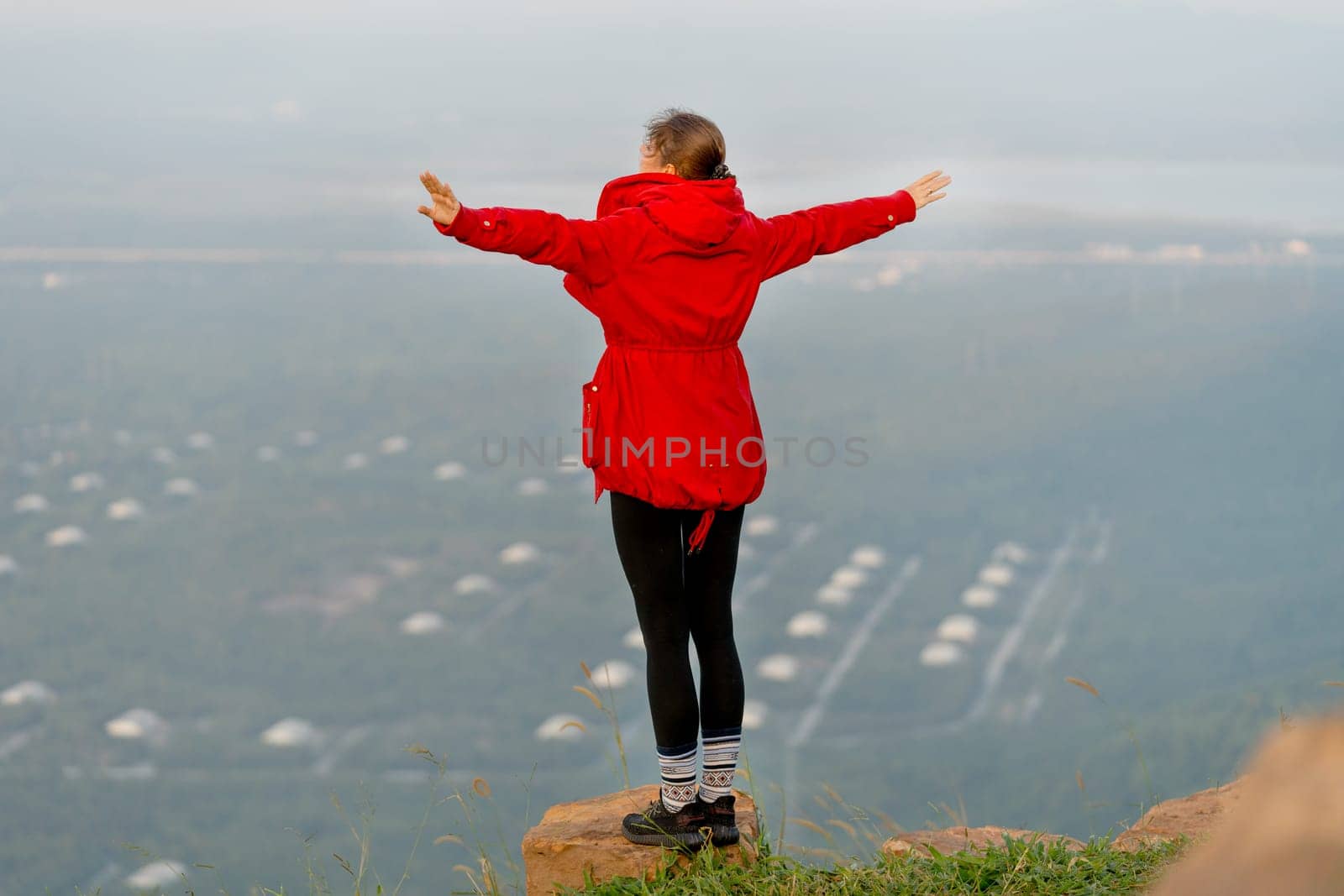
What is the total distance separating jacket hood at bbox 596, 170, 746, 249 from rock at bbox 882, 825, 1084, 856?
1.47m

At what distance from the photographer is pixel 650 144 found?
2.52 metres

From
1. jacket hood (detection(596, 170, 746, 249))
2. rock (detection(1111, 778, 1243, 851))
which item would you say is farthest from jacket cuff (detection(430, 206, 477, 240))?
rock (detection(1111, 778, 1243, 851))

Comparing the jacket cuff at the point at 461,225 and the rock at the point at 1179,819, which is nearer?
the jacket cuff at the point at 461,225

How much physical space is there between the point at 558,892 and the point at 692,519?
0.90 metres

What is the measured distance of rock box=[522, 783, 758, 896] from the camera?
2.80m

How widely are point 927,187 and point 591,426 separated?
952mm

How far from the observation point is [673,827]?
2764 mm

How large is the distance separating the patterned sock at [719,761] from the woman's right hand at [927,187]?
1.21m

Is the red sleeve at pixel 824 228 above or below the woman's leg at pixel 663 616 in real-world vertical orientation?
above

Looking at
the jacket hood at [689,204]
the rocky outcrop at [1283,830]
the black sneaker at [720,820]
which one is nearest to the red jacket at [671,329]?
the jacket hood at [689,204]

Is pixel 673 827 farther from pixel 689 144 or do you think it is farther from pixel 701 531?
pixel 689 144

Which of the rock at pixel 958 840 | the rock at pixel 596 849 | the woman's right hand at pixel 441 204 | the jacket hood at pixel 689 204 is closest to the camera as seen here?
the woman's right hand at pixel 441 204

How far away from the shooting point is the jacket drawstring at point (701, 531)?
8.46ft

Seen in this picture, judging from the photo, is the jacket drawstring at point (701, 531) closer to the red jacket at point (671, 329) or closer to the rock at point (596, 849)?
the red jacket at point (671, 329)
